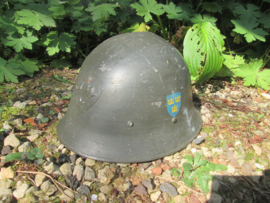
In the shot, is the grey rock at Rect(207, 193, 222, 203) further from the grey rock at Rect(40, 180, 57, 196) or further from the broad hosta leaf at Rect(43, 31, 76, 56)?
the broad hosta leaf at Rect(43, 31, 76, 56)

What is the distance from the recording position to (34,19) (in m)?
2.69

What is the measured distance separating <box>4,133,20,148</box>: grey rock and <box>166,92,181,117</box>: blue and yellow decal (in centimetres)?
143

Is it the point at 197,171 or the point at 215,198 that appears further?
the point at 197,171

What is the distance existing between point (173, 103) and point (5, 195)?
1.44m

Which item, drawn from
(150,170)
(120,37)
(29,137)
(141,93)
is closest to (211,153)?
(150,170)

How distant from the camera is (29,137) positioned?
204 centimetres

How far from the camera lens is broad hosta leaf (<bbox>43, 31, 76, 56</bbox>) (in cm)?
303

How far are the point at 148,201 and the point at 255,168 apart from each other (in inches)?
39.3

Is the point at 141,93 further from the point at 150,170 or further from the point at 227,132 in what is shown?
the point at 227,132

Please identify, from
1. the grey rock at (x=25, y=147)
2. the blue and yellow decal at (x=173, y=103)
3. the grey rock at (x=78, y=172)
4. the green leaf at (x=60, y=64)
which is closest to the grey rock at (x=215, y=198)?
the blue and yellow decal at (x=173, y=103)

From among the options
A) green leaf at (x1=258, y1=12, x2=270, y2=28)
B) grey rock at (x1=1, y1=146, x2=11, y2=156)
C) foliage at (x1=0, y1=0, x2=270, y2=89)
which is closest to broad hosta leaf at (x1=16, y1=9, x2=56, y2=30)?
foliage at (x1=0, y1=0, x2=270, y2=89)

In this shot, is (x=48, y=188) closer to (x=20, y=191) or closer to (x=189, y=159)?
(x=20, y=191)

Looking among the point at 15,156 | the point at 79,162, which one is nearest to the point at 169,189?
the point at 79,162

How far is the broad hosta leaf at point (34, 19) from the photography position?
2658 mm
